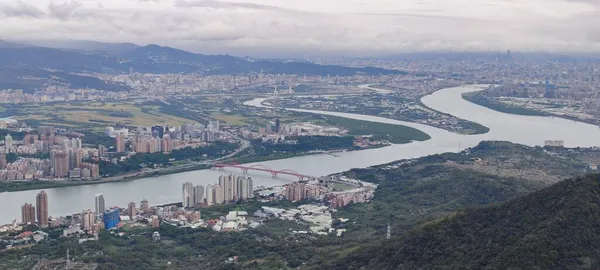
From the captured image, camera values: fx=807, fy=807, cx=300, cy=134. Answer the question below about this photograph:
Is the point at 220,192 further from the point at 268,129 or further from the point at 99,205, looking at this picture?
the point at 268,129

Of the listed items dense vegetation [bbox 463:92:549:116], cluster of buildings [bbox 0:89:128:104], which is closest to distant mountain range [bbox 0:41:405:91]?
cluster of buildings [bbox 0:89:128:104]

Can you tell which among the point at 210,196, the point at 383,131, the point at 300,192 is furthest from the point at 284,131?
the point at 210,196

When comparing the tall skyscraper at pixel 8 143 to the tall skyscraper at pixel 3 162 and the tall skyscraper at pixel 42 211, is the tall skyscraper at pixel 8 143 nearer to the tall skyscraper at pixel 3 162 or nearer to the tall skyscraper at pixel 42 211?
the tall skyscraper at pixel 3 162

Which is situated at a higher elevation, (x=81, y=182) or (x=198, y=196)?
(x=198, y=196)

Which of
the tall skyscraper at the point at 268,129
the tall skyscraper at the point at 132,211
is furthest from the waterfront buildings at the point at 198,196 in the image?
the tall skyscraper at the point at 268,129

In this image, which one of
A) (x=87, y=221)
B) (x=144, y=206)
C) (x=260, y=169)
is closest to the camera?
(x=87, y=221)

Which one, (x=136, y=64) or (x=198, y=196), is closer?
(x=198, y=196)

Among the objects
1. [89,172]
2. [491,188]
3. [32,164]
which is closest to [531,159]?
[491,188]
